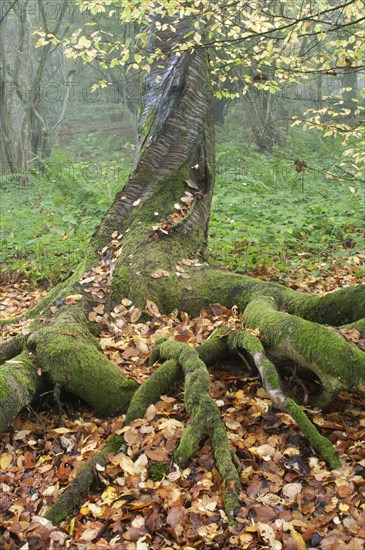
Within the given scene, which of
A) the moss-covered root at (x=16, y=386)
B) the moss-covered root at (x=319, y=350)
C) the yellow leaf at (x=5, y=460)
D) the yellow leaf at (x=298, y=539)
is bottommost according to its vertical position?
the yellow leaf at (x=5, y=460)

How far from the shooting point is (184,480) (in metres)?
3.08

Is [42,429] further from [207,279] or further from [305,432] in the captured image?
[207,279]

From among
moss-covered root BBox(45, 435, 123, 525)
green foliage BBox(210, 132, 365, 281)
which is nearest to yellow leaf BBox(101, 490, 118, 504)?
moss-covered root BBox(45, 435, 123, 525)

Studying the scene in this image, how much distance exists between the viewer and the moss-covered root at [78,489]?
293 cm

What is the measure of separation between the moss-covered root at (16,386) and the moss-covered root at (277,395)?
167 cm

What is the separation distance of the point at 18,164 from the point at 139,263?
14.5m

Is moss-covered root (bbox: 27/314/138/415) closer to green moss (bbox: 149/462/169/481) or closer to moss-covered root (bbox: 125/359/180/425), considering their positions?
moss-covered root (bbox: 125/359/180/425)

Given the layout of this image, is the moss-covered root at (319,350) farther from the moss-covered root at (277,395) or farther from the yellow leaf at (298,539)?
the yellow leaf at (298,539)

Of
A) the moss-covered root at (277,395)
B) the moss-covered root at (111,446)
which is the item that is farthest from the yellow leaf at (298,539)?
the moss-covered root at (111,446)

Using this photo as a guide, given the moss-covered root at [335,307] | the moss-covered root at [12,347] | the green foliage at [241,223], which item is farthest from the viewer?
the green foliage at [241,223]

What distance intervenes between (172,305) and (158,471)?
223cm

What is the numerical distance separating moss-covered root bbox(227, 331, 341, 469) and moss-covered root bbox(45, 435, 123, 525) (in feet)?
3.94

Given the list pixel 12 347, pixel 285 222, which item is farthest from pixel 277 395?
pixel 285 222

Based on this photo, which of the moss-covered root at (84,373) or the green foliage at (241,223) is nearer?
the moss-covered root at (84,373)
